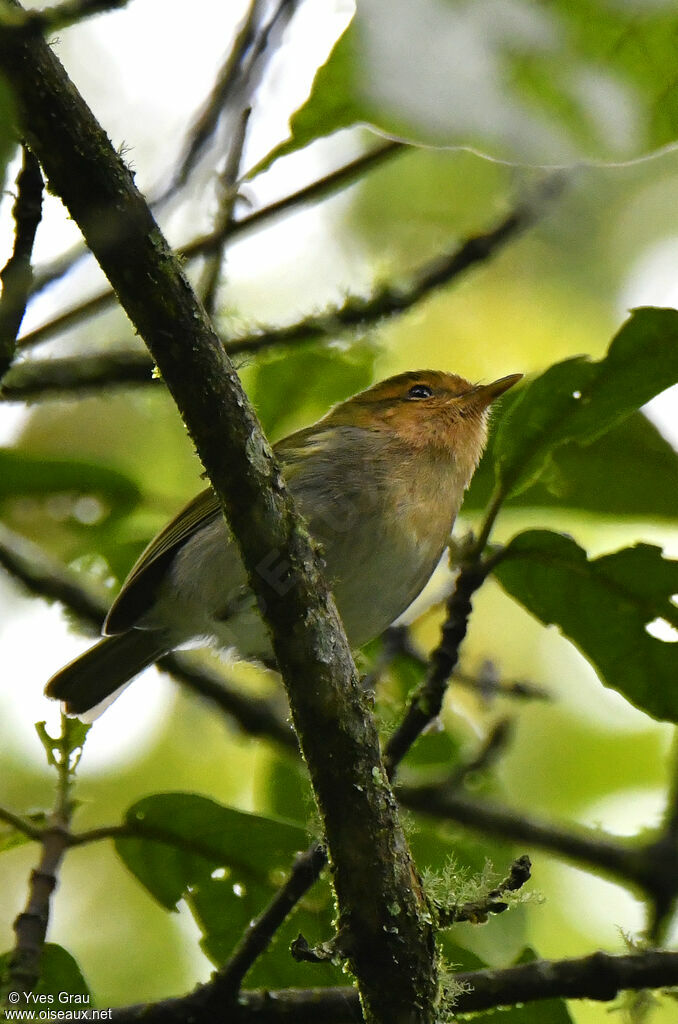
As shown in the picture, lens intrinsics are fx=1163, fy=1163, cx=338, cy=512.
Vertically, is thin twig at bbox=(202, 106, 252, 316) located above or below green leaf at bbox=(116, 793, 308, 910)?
above

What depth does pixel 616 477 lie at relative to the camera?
312 centimetres

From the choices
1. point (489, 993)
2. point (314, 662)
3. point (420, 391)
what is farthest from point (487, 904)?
point (420, 391)

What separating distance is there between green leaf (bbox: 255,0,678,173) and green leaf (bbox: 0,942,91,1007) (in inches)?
79.4

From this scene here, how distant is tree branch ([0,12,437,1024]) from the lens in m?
2.05

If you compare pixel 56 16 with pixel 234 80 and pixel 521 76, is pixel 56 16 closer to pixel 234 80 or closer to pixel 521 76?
pixel 521 76

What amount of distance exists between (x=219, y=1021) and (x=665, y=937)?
1257mm

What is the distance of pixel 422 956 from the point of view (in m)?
2.22

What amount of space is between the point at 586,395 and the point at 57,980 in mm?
1840

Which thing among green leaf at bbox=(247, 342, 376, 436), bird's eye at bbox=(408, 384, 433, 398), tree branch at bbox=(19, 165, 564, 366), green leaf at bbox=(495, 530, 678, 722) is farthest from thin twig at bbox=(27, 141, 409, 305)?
bird's eye at bbox=(408, 384, 433, 398)

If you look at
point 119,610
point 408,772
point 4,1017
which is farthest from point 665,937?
point 119,610

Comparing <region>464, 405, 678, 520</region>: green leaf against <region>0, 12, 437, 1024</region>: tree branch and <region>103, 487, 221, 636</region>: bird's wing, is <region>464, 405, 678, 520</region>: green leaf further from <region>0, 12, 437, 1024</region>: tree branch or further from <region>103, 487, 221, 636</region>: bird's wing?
<region>103, 487, 221, 636</region>: bird's wing

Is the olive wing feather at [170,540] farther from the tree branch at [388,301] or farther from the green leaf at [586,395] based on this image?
the green leaf at [586,395]

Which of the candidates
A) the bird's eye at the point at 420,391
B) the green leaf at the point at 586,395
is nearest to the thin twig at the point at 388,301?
the green leaf at the point at 586,395

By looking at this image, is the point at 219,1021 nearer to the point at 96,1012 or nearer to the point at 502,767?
the point at 96,1012
